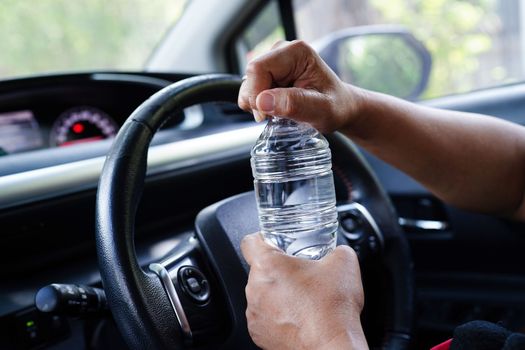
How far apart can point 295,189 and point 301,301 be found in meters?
0.26

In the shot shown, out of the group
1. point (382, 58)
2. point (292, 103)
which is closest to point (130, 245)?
point (292, 103)

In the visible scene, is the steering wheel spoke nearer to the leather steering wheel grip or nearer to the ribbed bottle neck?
the ribbed bottle neck

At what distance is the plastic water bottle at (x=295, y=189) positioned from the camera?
0.97 m

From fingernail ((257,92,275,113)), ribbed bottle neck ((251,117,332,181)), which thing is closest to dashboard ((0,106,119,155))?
ribbed bottle neck ((251,117,332,181))

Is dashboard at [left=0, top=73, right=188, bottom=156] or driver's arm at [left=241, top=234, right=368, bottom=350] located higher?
dashboard at [left=0, top=73, right=188, bottom=156]

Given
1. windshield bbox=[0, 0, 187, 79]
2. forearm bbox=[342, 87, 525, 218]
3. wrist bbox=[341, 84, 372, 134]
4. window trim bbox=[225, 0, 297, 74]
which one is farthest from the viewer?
windshield bbox=[0, 0, 187, 79]

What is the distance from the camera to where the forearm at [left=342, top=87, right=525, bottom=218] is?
117 cm

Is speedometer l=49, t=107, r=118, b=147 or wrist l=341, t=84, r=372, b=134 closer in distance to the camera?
wrist l=341, t=84, r=372, b=134

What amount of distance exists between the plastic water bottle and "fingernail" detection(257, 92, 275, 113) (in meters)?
0.12

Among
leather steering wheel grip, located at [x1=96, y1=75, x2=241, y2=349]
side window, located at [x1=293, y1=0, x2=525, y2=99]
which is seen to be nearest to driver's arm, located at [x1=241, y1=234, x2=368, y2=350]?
leather steering wheel grip, located at [x1=96, y1=75, x2=241, y2=349]

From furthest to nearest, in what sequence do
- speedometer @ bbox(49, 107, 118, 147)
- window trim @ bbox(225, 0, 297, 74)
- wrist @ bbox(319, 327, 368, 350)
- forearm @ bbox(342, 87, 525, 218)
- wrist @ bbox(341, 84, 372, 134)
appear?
window trim @ bbox(225, 0, 297, 74)
speedometer @ bbox(49, 107, 118, 147)
forearm @ bbox(342, 87, 525, 218)
wrist @ bbox(341, 84, 372, 134)
wrist @ bbox(319, 327, 368, 350)

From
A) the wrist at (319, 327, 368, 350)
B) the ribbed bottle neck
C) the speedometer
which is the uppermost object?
the ribbed bottle neck

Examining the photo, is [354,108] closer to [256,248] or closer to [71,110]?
[256,248]

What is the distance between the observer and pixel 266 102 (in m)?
0.84
